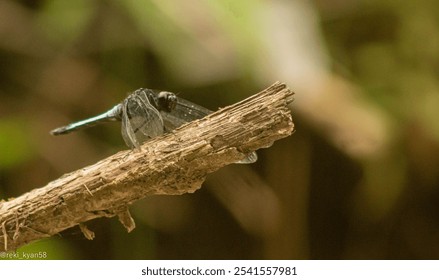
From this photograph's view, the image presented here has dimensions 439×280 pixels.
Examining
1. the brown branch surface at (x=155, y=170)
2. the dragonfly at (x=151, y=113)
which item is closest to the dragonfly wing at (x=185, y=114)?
the dragonfly at (x=151, y=113)

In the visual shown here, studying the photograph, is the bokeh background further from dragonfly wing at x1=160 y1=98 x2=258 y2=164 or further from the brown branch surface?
the brown branch surface

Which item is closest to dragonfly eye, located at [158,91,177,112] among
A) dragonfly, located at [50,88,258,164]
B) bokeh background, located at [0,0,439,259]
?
dragonfly, located at [50,88,258,164]

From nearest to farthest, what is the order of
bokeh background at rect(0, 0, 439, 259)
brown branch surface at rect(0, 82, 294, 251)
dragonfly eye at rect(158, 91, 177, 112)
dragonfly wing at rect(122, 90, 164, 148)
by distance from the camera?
brown branch surface at rect(0, 82, 294, 251)
dragonfly wing at rect(122, 90, 164, 148)
dragonfly eye at rect(158, 91, 177, 112)
bokeh background at rect(0, 0, 439, 259)

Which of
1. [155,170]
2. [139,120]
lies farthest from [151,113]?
[155,170]

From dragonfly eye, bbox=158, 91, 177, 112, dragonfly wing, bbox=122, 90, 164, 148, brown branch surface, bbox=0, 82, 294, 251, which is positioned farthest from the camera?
dragonfly eye, bbox=158, 91, 177, 112

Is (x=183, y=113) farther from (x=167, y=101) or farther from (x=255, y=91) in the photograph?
(x=255, y=91)

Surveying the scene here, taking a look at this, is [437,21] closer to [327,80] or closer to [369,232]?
A: [327,80]
